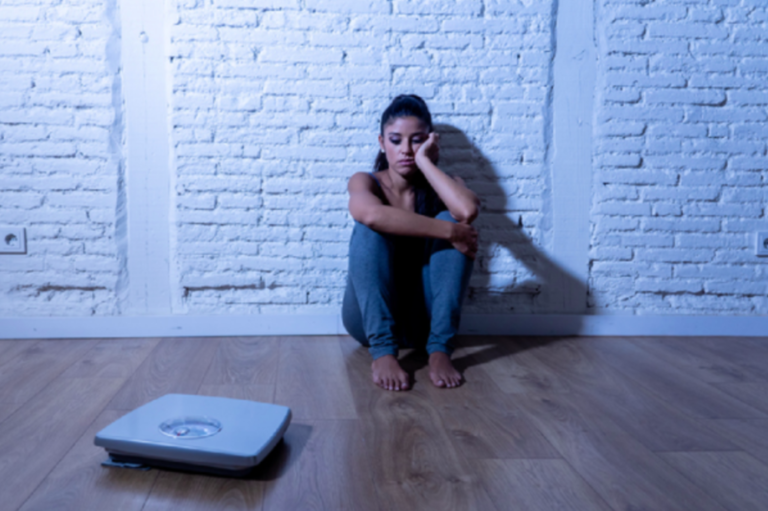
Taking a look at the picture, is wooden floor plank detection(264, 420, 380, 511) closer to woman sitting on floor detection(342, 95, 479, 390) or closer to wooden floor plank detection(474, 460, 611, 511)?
wooden floor plank detection(474, 460, 611, 511)

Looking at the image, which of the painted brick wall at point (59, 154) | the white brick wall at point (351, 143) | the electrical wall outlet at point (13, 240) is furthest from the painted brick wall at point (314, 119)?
the electrical wall outlet at point (13, 240)

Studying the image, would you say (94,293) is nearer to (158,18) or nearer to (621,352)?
(158,18)

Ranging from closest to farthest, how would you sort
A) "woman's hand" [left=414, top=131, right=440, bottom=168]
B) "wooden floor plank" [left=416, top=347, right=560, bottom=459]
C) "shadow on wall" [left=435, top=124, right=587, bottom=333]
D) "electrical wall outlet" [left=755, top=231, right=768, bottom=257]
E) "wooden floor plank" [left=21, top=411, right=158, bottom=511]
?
"wooden floor plank" [left=21, top=411, right=158, bottom=511], "wooden floor plank" [left=416, top=347, right=560, bottom=459], "woman's hand" [left=414, top=131, right=440, bottom=168], "shadow on wall" [left=435, top=124, right=587, bottom=333], "electrical wall outlet" [left=755, top=231, right=768, bottom=257]

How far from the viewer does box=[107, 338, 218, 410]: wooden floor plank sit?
5.55ft

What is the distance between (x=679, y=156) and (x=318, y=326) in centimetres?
166

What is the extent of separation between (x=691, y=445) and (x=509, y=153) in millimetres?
1393

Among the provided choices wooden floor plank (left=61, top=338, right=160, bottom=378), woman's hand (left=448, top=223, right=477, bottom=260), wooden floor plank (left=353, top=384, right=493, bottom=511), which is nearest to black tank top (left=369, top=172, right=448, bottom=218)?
woman's hand (left=448, top=223, right=477, bottom=260)

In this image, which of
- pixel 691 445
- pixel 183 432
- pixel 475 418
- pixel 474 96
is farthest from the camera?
pixel 474 96

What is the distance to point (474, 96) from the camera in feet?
7.99

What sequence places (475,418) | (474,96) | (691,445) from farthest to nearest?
1. (474,96)
2. (475,418)
3. (691,445)

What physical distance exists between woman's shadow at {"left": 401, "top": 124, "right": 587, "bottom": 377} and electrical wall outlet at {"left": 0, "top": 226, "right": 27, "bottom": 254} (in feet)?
5.47

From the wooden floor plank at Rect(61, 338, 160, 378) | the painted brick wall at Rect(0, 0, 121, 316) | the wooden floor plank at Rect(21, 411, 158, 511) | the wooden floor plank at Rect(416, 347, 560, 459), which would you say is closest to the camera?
the wooden floor plank at Rect(21, 411, 158, 511)

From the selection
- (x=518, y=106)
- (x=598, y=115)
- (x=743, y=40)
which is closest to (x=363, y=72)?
(x=518, y=106)

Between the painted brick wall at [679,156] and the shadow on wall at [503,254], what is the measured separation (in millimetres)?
163
